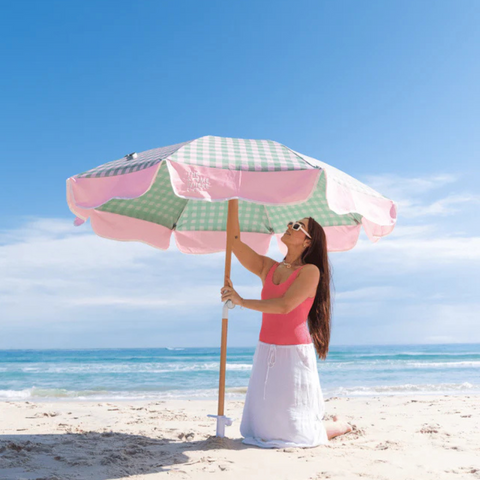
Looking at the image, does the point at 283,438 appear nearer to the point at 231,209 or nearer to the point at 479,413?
the point at 231,209

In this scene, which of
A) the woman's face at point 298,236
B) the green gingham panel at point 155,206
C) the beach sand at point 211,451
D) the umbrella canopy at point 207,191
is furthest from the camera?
the green gingham panel at point 155,206

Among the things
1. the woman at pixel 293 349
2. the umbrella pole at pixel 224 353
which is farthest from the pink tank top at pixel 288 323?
the umbrella pole at pixel 224 353

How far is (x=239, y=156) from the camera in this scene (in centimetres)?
340

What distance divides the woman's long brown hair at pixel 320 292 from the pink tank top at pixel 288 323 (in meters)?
0.14

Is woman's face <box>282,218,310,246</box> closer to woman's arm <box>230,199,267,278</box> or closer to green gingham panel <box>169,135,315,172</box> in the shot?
woman's arm <box>230,199,267,278</box>

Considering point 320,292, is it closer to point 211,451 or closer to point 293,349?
point 293,349

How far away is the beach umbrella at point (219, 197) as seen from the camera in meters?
3.17

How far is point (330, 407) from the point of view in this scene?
7.77m

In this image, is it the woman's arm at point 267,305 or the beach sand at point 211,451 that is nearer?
the beach sand at point 211,451

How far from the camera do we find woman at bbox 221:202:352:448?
12.7 feet

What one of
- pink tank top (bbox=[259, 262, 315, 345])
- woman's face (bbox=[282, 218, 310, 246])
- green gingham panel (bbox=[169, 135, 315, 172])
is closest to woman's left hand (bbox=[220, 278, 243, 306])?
pink tank top (bbox=[259, 262, 315, 345])

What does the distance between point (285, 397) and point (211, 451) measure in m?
0.72

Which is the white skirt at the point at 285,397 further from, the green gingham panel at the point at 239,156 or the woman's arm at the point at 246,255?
the green gingham panel at the point at 239,156

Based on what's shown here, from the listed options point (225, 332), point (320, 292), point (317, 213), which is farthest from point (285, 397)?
point (317, 213)
